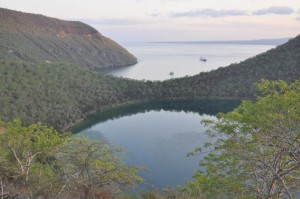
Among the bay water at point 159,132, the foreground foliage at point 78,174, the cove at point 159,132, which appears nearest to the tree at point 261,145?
the foreground foliage at point 78,174

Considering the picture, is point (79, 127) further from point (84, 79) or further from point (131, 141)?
point (84, 79)

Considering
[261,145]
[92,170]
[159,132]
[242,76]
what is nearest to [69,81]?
[159,132]

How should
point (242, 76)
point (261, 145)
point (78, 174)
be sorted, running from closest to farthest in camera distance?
point (261, 145) → point (78, 174) → point (242, 76)

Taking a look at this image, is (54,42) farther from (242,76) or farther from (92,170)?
(92,170)

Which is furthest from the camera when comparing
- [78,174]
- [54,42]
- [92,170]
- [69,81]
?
[54,42]

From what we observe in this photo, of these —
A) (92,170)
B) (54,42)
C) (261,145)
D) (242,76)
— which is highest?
(261,145)

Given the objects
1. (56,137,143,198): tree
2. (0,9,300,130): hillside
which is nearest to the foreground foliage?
(56,137,143,198): tree

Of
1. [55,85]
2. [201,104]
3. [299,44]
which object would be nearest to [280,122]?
[55,85]
